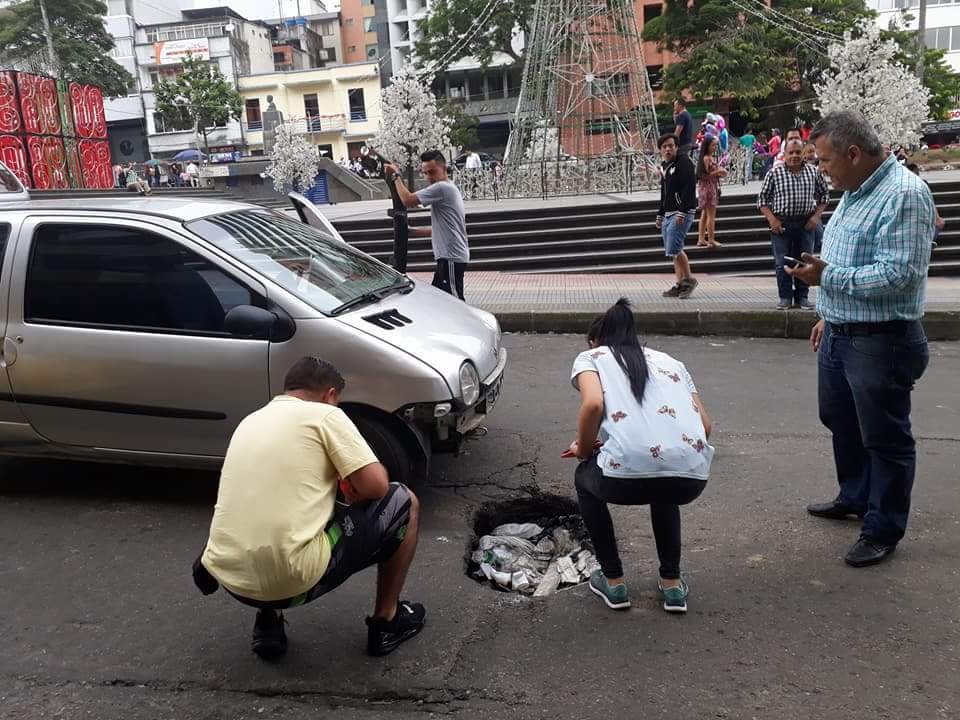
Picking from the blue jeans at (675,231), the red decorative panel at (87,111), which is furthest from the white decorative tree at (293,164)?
the blue jeans at (675,231)

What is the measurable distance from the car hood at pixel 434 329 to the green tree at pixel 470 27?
1644 inches

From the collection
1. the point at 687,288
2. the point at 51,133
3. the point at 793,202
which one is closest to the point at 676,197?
the point at 687,288

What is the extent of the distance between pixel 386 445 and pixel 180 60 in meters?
61.5

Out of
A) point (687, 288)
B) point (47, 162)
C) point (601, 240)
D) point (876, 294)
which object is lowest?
point (687, 288)

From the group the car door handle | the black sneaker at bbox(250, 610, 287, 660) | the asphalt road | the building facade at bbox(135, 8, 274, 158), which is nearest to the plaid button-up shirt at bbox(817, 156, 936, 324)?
the asphalt road

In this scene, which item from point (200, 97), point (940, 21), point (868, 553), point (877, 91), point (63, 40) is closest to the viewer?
point (868, 553)

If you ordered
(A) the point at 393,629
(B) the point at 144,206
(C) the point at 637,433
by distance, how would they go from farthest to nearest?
(B) the point at 144,206 → (A) the point at 393,629 → (C) the point at 637,433

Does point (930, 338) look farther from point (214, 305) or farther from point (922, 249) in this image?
point (214, 305)

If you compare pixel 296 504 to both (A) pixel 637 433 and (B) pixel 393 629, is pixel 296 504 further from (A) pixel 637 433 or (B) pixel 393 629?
(A) pixel 637 433

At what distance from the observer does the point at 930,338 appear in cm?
820

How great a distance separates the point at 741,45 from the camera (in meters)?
34.8

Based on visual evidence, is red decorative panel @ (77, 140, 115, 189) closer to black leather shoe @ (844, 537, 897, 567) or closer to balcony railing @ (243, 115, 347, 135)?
black leather shoe @ (844, 537, 897, 567)

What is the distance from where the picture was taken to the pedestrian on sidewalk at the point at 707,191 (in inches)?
476

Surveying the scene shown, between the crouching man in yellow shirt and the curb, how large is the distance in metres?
6.15
